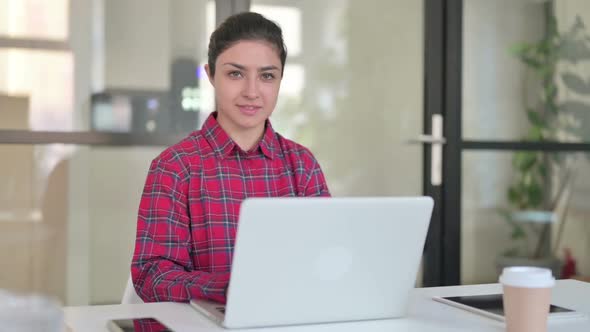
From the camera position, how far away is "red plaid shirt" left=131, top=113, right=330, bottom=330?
5.45ft

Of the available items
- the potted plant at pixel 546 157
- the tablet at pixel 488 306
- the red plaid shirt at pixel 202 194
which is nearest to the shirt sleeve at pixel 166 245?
the red plaid shirt at pixel 202 194

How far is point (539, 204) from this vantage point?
3.82 meters

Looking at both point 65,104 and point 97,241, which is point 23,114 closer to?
point 65,104

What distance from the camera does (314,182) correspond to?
2039 mm

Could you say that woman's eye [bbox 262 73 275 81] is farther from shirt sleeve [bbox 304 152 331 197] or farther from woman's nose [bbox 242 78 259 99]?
shirt sleeve [bbox 304 152 331 197]

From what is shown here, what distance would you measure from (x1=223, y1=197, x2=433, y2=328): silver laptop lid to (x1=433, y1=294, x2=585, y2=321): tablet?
0.18 meters

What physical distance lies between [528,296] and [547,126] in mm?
2778

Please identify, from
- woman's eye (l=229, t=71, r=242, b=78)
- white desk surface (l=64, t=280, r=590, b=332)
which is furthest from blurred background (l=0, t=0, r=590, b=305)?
white desk surface (l=64, t=280, r=590, b=332)

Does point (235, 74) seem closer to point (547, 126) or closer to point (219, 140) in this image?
point (219, 140)

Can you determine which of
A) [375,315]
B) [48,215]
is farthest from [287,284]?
Result: [48,215]

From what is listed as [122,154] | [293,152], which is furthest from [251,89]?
[122,154]

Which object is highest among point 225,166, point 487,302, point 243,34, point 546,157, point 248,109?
point 243,34

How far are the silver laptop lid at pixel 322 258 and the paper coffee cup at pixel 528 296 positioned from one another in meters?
0.16

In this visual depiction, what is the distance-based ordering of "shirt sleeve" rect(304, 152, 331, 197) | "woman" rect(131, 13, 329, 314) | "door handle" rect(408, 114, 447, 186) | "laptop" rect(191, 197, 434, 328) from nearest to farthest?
"laptop" rect(191, 197, 434, 328) < "woman" rect(131, 13, 329, 314) < "shirt sleeve" rect(304, 152, 331, 197) < "door handle" rect(408, 114, 447, 186)
